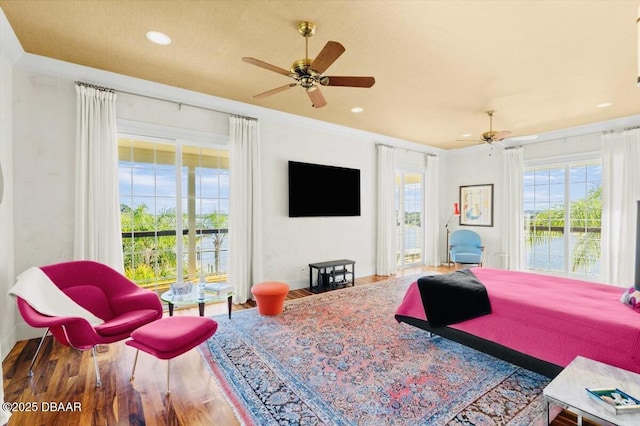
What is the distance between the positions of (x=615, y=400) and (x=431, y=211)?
234 inches

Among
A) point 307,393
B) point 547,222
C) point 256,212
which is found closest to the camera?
point 307,393

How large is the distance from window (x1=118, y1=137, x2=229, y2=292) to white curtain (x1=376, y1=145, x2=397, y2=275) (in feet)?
10.2

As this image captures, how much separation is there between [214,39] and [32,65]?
6.65 feet

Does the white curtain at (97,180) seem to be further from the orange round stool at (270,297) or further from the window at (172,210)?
the orange round stool at (270,297)

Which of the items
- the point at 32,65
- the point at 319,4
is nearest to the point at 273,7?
the point at 319,4

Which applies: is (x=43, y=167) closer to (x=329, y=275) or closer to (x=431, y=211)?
A: (x=329, y=275)

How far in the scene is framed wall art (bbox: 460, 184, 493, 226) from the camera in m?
6.79

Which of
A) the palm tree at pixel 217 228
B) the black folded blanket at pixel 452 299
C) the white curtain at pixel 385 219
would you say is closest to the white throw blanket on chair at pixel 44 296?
the palm tree at pixel 217 228

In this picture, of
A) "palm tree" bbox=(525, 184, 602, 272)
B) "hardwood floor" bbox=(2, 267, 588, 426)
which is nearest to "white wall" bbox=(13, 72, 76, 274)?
"hardwood floor" bbox=(2, 267, 588, 426)

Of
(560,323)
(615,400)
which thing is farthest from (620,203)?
(615,400)

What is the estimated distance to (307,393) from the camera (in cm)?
218

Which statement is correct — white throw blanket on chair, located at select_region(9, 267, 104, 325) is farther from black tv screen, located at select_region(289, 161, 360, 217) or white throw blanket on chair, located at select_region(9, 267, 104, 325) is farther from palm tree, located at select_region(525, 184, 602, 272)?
palm tree, located at select_region(525, 184, 602, 272)

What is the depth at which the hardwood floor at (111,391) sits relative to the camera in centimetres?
192

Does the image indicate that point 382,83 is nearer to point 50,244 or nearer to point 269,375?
point 269,375
